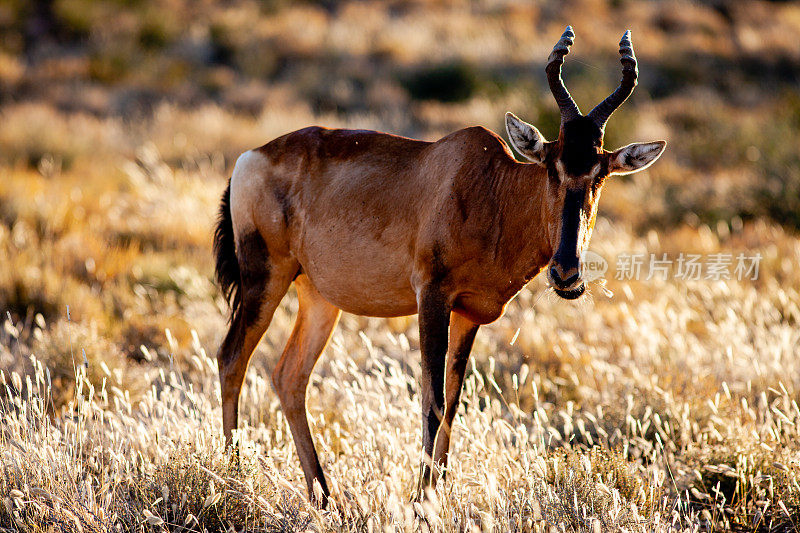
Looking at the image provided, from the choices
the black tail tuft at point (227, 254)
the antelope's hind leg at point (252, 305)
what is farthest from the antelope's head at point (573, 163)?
the black tail tuft at point (227, 254)

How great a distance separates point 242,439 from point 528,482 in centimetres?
160

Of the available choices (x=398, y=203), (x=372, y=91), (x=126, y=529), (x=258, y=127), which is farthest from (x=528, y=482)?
(x=372, y=91)

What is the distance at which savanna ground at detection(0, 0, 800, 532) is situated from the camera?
4.14 meters

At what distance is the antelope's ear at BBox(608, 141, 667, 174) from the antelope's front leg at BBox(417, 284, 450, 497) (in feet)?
3.56

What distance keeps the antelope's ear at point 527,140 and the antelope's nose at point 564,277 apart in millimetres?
641

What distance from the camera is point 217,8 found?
27.7m

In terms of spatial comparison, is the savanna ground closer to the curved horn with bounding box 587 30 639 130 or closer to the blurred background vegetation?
the blurred background vegetation

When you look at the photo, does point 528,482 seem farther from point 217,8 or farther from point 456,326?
point 217,8

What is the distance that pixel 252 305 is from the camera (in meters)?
4.87

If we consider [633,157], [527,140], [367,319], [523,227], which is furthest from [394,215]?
[367,319]

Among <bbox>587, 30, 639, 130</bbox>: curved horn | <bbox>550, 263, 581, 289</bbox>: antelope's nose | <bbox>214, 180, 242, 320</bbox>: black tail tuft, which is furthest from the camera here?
<bbox>214, 180, 242, 320</bbox>: black tail tuft

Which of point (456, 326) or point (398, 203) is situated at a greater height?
point (398, 203)

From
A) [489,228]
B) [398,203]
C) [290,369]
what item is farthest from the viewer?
[290,369]

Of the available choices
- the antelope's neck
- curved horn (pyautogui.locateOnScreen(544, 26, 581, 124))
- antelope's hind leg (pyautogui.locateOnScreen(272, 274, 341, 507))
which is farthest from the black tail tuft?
curved horn (pyautogui.locateOnScreen(544, 26, 581, 124))
